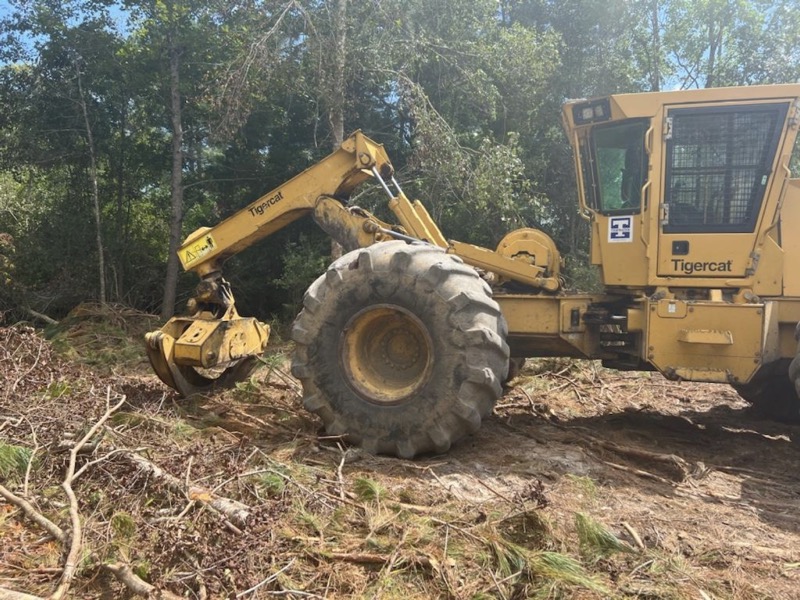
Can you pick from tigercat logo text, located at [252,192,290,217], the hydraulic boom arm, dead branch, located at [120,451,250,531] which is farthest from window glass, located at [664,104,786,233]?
dead branch, located at [120,451,250,531]

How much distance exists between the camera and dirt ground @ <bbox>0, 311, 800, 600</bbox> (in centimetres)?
291

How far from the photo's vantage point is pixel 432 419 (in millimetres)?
4691

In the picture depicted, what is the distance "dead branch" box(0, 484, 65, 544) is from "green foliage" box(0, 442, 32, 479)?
0.34m

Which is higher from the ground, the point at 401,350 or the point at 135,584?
the point at 401,350

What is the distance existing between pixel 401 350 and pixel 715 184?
287 centimetres

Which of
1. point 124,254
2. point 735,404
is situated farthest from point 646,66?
point 124,254

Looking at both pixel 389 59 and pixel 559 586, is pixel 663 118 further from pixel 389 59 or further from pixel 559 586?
pixel 389 59

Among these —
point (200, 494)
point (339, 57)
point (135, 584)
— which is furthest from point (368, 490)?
point (339, 57)

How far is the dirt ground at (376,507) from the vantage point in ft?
9.56

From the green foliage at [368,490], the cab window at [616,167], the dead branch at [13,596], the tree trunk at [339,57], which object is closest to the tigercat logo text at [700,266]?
the cab window at [616,167]

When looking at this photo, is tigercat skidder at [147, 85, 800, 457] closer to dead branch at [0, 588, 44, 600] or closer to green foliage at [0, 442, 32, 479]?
green foliage at [0, 442, 32, 479]

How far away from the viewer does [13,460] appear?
3.86m

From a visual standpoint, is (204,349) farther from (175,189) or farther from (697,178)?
(175,189)

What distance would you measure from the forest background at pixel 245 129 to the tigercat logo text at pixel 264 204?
13.2 feet
